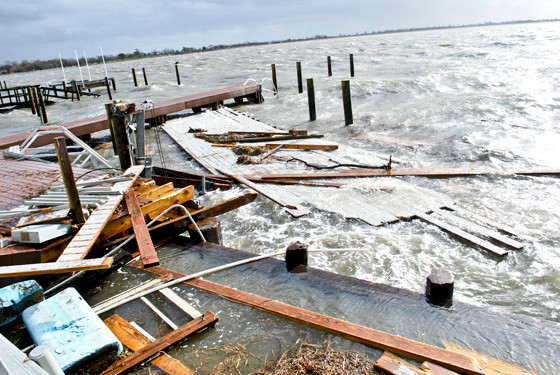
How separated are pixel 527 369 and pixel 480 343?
1.37ft

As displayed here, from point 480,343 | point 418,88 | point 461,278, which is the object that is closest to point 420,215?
point 461,278

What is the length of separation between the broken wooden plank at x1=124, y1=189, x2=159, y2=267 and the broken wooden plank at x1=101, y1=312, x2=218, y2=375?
1234 mm

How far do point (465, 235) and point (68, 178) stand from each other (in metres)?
6.19

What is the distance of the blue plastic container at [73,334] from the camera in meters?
3.43

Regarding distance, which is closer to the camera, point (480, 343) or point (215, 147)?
point (480, 343)

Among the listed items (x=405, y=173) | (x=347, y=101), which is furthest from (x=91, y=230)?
(x=347, y=101)

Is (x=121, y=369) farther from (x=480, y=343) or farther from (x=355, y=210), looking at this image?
(x=355, y=210)

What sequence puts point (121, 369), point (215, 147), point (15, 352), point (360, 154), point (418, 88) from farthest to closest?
point (418, 88)
point (215, 147)
point (360, 154)
point (121, 369)
point (15, 352)

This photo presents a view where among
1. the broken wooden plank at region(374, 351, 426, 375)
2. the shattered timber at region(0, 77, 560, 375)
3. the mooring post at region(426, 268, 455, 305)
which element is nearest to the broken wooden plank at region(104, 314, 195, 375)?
the shattered timber at region(0, 77, 560, 375)

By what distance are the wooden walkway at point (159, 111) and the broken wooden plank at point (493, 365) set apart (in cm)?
1234

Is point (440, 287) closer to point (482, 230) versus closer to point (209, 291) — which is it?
point (209, 291)

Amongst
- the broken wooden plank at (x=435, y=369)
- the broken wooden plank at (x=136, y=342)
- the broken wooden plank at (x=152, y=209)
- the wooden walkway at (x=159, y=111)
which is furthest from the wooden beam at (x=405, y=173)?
the wooden walkway at (x=159, y=111)

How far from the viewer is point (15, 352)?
2.83 metres

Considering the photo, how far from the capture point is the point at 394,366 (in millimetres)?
3340
